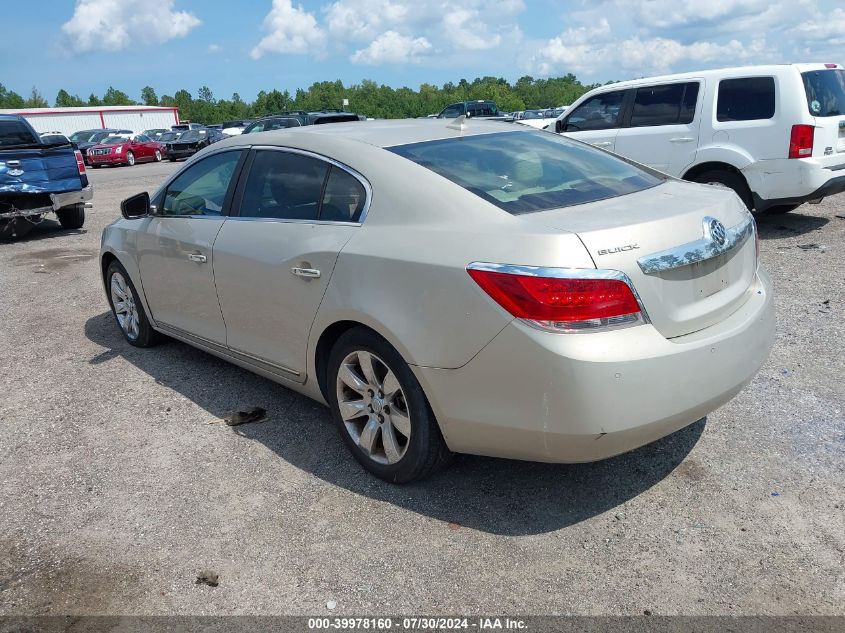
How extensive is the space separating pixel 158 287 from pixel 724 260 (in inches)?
144

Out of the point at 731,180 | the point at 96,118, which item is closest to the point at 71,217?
the point at 731,180

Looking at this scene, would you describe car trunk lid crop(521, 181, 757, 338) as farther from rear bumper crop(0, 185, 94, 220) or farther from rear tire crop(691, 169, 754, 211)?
rear bumper crop(0, 185, 94, 220)

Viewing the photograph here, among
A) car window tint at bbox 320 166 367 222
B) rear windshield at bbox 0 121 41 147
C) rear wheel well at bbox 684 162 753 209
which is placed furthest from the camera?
rear windshield at bbox 0 121 41 147

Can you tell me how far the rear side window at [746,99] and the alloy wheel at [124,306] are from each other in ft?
22.5

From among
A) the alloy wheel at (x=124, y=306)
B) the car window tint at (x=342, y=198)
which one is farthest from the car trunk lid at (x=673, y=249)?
the alloy wheel at (x=124, y=306)

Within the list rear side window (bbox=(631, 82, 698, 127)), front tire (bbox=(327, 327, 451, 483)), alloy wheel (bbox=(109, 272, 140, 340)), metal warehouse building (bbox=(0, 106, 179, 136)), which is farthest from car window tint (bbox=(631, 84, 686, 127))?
metal warehouse building (bbox=(0, 106, 179, 136))

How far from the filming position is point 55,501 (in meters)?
3.51

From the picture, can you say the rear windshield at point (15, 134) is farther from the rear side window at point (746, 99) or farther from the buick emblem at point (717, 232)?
the buick emblem at point (717, 232)

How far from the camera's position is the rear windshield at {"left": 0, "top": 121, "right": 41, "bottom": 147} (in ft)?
37.4

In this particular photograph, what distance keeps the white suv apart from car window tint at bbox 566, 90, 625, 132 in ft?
0.99

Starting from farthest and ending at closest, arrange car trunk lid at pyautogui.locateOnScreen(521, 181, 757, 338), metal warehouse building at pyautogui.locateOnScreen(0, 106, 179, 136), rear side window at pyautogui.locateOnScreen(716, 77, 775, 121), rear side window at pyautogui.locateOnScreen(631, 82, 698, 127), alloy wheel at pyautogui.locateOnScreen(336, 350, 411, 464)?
metal warehouse building at pyautogui.locateOnScreen(0, 106, 179, 136), rear side window at pyautogui.locateOnScreen(631, 82, 698, 127), rear side window at pyautogui.locateOnScreen(716, 77, 775, 121), alloy wheel at pyautogui.locateOnScreen(336, 350, 411, 464), car trunk lid at pyautogui.locateOnScreen(521, 181, 757, 338)

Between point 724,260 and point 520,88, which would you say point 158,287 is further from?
point 520,88

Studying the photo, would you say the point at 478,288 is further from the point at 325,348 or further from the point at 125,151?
the point at 125,151

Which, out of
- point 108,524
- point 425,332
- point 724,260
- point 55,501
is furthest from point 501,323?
point 55,501
